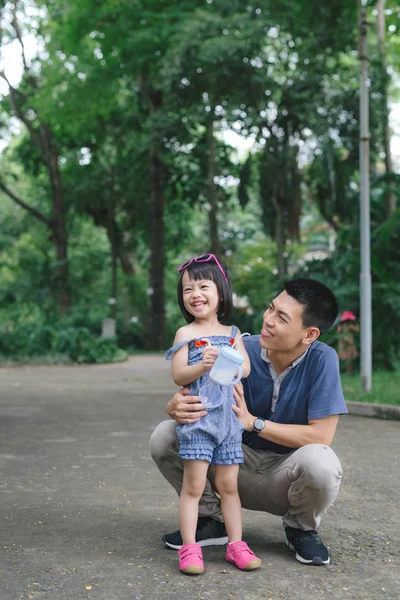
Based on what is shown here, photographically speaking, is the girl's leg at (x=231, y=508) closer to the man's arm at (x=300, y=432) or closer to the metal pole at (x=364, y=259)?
the man's arm at (x=300, y=432)

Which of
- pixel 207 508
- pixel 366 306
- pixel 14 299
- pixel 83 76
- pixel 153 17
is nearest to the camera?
pixel 207 508

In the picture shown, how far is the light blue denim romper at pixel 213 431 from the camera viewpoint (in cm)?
374

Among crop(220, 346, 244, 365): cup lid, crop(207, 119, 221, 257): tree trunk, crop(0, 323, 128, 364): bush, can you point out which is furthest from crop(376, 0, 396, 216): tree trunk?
crop(220, 346, 244, 365): cup lid

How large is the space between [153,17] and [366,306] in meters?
14.4

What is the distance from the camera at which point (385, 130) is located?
1934cm

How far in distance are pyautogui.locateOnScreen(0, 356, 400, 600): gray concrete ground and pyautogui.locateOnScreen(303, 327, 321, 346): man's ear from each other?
108 cm

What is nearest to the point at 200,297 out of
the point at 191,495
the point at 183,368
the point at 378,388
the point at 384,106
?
the point at 183,368

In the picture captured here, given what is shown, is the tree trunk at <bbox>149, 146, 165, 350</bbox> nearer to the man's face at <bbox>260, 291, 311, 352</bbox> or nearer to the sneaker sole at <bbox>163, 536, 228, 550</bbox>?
the sneaker sole at <bbox>163, 536, 228, 550</bbox>

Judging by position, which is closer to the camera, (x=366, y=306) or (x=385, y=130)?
(x=366, y=306)

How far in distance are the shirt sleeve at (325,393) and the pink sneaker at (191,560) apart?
828mm

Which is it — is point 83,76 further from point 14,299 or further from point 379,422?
point 379,422

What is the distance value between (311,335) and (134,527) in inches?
62.9

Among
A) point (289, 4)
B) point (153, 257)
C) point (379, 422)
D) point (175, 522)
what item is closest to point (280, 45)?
point (289, 4)

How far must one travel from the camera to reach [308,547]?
396 cm
